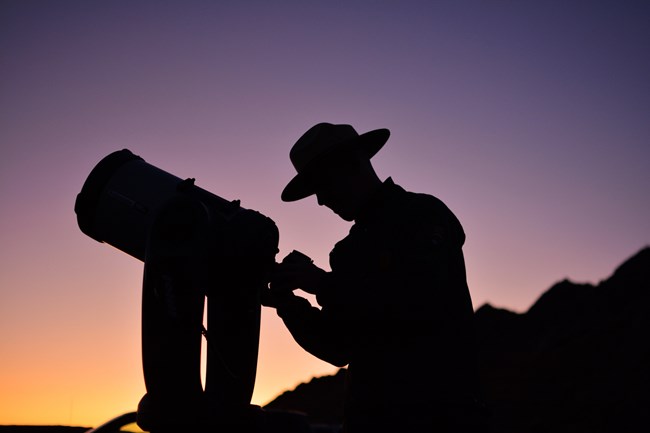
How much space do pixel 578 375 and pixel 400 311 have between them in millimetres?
33020

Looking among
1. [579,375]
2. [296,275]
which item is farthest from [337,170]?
[579,375]

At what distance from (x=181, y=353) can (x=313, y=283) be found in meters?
0.75

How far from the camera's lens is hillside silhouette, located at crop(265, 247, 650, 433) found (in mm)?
28859

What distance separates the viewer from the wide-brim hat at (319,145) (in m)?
4.30

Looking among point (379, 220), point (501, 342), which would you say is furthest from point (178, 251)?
point (501, 342)

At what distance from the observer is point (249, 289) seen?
4.00 meters

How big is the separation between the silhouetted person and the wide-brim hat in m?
0.43

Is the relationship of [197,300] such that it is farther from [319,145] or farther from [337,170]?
[319,145]

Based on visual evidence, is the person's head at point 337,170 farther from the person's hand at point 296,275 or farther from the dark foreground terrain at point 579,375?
the dark foreground terrain at point 579,375

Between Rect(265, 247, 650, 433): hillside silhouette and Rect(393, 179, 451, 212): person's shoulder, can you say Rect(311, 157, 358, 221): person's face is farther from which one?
Rect(265, 247, 650, 433): hillside silhouette

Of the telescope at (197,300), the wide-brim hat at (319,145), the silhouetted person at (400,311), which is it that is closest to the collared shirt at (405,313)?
the silhouetted person at (400,311)

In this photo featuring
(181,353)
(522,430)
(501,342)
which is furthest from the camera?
(501,342)

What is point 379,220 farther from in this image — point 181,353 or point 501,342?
point 501,342

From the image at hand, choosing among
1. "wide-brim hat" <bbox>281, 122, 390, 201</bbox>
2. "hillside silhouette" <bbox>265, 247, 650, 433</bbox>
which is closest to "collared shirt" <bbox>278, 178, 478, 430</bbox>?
"wide-brim hat" <bbox>281, 122, 390, 201</bbox>
